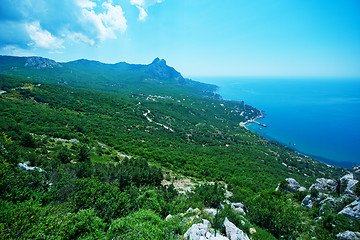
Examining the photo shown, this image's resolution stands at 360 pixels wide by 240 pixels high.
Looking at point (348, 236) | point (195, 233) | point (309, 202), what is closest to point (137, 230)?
point (195, 233)

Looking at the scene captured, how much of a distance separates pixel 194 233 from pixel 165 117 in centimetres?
9693

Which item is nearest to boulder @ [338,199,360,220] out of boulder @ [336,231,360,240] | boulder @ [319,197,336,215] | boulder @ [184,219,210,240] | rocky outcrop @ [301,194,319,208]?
boulder @ [319,197,336,215]

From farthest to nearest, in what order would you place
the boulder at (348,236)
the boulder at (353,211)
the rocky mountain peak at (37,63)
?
1. the rocky mountain peak at (37,63)
2. the boulder at (353,211)
3. the boulder at (348,236)

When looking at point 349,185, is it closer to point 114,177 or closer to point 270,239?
point 270,239

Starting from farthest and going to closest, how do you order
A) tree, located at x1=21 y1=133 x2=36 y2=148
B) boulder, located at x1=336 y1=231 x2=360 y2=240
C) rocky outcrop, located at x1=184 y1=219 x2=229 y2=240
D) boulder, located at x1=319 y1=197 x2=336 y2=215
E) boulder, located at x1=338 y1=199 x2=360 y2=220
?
tree, located at x1=21 y1=133 x2=36 y2=148 → boulder, located at x1=319 y1=197 x2=336 y2=215 → boulder, located at x1=338 y1=199 x2=360 y2=220 → boulder, located at x1=336 y1=231 x2=360 y2=240 → rocky outcrop, located at x1=184 y1=219 x2=229 y2=240

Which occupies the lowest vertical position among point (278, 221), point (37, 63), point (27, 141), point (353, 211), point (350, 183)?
point (278, 221)

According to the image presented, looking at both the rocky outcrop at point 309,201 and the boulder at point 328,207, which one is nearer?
the boulder at point 328,207

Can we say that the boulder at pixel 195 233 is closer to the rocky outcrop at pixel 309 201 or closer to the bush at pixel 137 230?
the bush at pixel 137 230

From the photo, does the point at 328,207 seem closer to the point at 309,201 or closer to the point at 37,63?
the point at 309,201

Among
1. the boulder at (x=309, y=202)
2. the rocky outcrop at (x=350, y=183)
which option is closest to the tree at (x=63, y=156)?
the boulder at (x=309, y=202)

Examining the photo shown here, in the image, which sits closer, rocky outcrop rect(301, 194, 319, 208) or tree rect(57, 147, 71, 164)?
rocky outcrop rect(301, 194, 319, 208)

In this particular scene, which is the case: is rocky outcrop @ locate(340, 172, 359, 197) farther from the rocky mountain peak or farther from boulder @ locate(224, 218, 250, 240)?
the rocky mountain peak

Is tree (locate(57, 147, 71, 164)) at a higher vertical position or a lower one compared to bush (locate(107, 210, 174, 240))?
lower

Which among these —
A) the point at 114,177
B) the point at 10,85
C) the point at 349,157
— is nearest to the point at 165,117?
the point at 10,85
